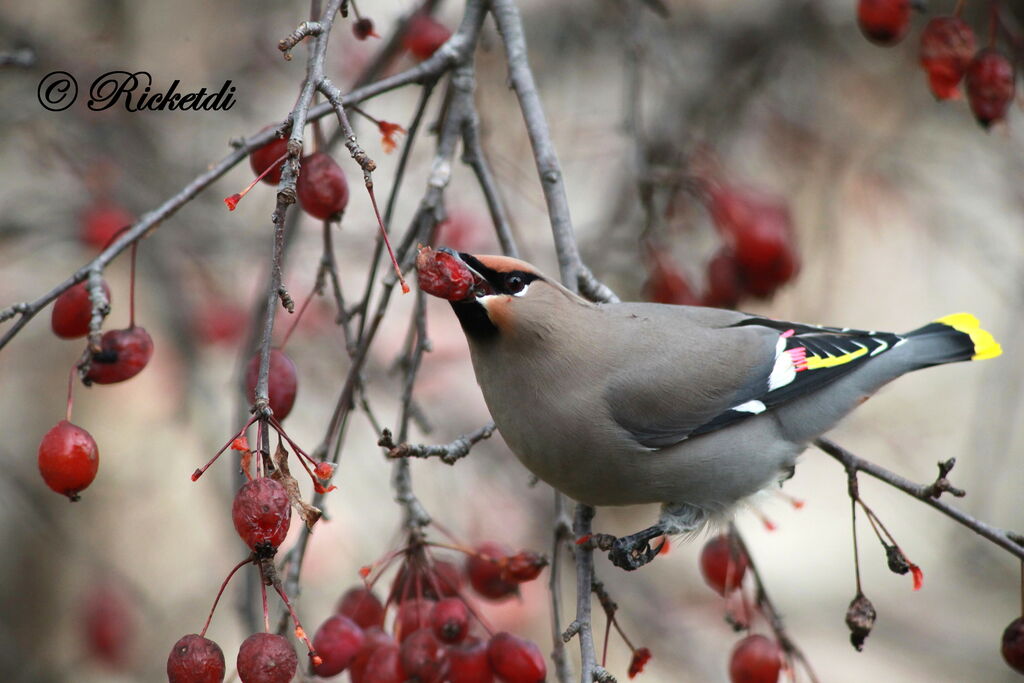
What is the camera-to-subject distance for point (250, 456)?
1.66 m

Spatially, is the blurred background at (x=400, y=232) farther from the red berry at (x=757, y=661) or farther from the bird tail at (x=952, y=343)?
the red berry at (x=757, y=661)

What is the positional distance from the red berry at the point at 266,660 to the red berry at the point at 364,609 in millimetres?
655

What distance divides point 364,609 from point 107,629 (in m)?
2.06

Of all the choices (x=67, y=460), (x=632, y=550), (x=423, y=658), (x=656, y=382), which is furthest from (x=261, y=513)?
(x=656, y=382)

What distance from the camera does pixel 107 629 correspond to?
4.00m

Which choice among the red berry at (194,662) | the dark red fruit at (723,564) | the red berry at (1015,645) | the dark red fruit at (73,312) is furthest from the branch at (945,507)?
the dark red fruit at (73,312)

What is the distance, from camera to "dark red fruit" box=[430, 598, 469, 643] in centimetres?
220

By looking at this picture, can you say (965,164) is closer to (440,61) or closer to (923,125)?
(923,125)

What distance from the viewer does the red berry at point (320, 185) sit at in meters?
2.16

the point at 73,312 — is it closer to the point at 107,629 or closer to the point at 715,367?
the point at 715,367

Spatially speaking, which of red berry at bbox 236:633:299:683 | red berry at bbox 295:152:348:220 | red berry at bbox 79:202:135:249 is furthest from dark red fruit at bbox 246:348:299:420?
red berry at bbox 79:202:135:249

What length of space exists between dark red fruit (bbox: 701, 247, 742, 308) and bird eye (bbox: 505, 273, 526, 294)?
1.08 metres

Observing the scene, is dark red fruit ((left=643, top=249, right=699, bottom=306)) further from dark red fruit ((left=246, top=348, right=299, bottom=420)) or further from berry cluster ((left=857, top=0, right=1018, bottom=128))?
dark red fruit ((left=246, top=348, right=299, bottom=420))

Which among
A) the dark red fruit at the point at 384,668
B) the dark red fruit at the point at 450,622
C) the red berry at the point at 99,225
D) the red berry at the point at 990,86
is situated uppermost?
the red berry at the point at 99,225
